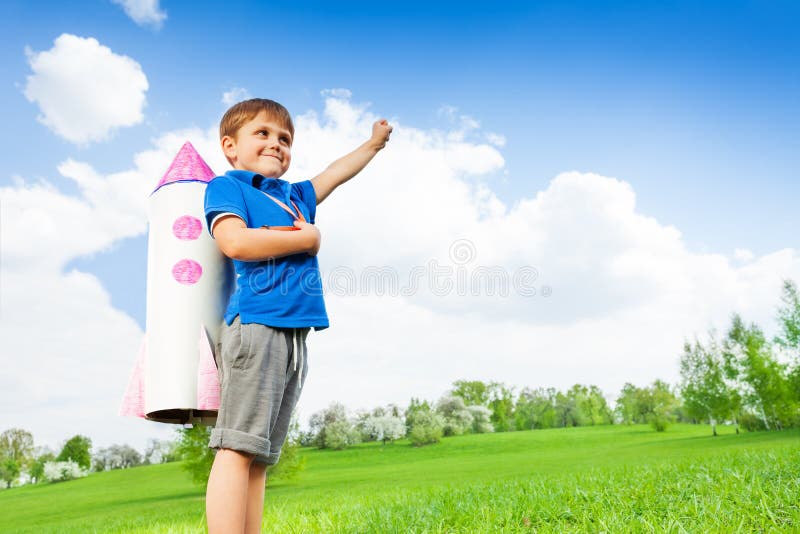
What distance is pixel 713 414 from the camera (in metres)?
35.7

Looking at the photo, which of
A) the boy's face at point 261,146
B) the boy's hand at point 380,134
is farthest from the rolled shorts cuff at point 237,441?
the boy's hand at point 380,134

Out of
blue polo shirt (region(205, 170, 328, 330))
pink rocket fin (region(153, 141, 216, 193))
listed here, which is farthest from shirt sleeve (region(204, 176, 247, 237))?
pink rocket fin (region(153, 141, 216, 193))

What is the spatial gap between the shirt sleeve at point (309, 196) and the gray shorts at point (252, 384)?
Answer: 2.51ft

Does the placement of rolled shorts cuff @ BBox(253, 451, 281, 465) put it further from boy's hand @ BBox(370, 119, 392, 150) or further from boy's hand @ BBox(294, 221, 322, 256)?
boy's hand @ BBox(370, 119, 392, 150)

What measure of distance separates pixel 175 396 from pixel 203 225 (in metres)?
0.79

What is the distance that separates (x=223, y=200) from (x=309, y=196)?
0.62 m

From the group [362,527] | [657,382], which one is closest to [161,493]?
[362,527]

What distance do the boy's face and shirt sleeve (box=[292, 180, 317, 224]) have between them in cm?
20

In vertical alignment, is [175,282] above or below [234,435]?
above

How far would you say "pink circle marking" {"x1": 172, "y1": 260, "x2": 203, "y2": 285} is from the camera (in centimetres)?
258

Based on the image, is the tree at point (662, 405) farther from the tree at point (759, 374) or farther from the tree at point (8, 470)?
the tree at point (8, 470)

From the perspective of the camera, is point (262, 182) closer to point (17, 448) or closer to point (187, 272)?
point (187, 272)

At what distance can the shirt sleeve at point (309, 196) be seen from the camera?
2.87 metres

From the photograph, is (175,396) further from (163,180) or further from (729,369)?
(729,369)
